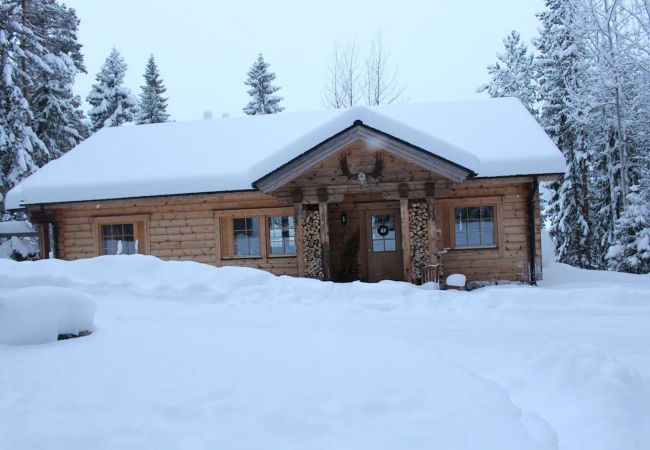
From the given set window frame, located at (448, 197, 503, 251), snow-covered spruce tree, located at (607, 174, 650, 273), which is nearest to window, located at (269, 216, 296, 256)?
window frame, located at (448, 197, 503, 251)

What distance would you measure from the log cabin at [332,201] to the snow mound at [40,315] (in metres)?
6.61

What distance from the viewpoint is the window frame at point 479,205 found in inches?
503

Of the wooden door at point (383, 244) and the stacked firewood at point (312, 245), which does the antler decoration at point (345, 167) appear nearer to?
the stacked firewood at point (312, 245)

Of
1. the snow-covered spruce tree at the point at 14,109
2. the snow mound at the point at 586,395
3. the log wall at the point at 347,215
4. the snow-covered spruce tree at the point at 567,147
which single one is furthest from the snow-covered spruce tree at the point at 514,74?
the snow mound at the point at 586,395

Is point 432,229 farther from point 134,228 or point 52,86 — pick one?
point 52,86

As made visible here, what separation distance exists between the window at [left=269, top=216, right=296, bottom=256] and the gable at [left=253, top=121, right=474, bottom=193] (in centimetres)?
222

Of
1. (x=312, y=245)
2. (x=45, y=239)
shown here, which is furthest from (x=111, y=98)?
(x=312, y=245)

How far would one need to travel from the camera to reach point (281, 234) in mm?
13633

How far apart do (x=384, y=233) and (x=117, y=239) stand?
750 cm

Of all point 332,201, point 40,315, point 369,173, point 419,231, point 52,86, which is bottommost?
point 40,315

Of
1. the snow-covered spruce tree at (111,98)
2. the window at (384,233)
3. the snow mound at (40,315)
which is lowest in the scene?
the snow mound at (40,315)

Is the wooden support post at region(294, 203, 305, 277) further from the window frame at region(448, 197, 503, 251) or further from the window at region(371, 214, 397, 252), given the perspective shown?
the window frame at region(448, 197, 503, 251)

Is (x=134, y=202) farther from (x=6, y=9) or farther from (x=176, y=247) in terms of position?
(x=6, y=9)

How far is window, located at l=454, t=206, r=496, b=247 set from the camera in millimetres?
12938
